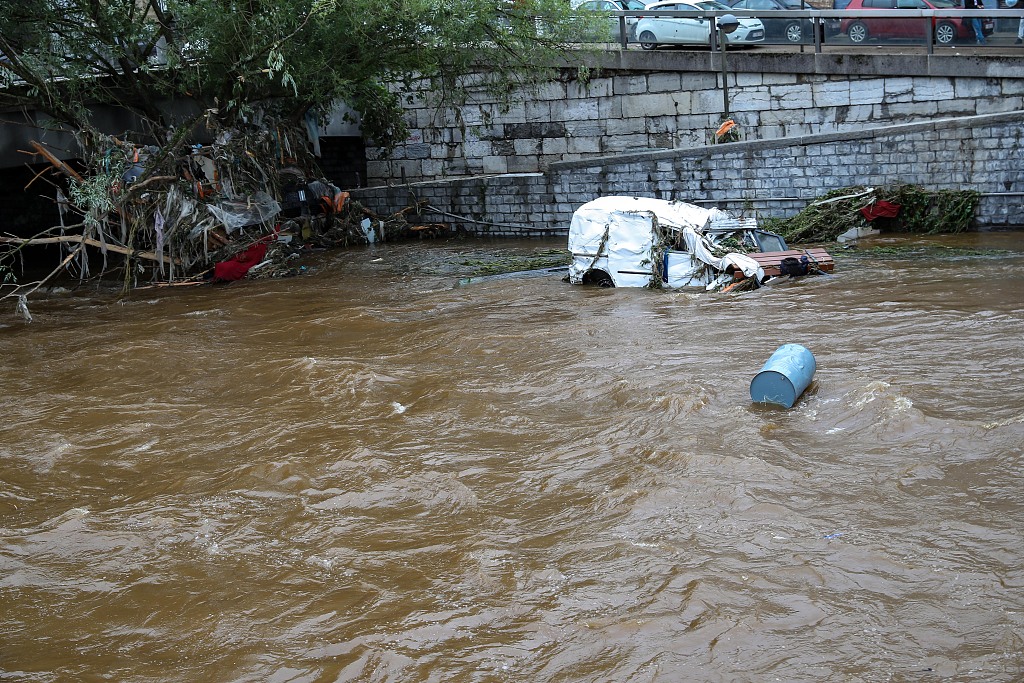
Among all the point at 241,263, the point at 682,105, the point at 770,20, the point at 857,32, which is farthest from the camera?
the point at 682,105

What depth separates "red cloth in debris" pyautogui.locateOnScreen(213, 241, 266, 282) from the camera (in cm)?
1692

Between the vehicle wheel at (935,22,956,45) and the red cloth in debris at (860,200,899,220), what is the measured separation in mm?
3170

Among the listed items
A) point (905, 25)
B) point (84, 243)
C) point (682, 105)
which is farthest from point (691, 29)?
point (84, 243)

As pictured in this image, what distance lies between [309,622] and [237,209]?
13455mm

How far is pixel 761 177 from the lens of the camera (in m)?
18.0

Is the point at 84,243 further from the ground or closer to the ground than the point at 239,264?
further from the ground

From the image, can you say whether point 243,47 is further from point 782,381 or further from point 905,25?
Result: point 905,25

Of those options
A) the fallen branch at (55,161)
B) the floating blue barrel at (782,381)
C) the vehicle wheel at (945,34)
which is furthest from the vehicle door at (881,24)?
the fallen branch at (55,161)

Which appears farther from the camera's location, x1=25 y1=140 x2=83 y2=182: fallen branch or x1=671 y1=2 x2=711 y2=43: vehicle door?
x1=671 y1=2 x2=711 y2=43: vehicle door

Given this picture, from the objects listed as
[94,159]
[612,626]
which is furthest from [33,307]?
[612,626]

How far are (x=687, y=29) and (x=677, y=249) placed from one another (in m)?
7.73

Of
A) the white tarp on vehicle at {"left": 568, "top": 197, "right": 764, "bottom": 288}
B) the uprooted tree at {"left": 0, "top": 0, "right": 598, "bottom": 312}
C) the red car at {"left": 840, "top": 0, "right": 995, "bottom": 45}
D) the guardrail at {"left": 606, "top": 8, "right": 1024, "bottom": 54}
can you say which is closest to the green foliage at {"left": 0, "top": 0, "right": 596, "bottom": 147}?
the uprooted tree at {"left": 0, "top": 0, "right": 598, "bottom": 312}

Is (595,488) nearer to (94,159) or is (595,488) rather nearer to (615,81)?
(94,159)

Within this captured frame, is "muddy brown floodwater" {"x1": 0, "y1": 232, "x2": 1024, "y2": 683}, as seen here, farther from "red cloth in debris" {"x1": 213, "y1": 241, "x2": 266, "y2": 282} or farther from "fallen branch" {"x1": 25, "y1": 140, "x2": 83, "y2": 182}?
"fallen branch" {"x1": 25, "y1": 140, "x2": 83, "y2": 182}
